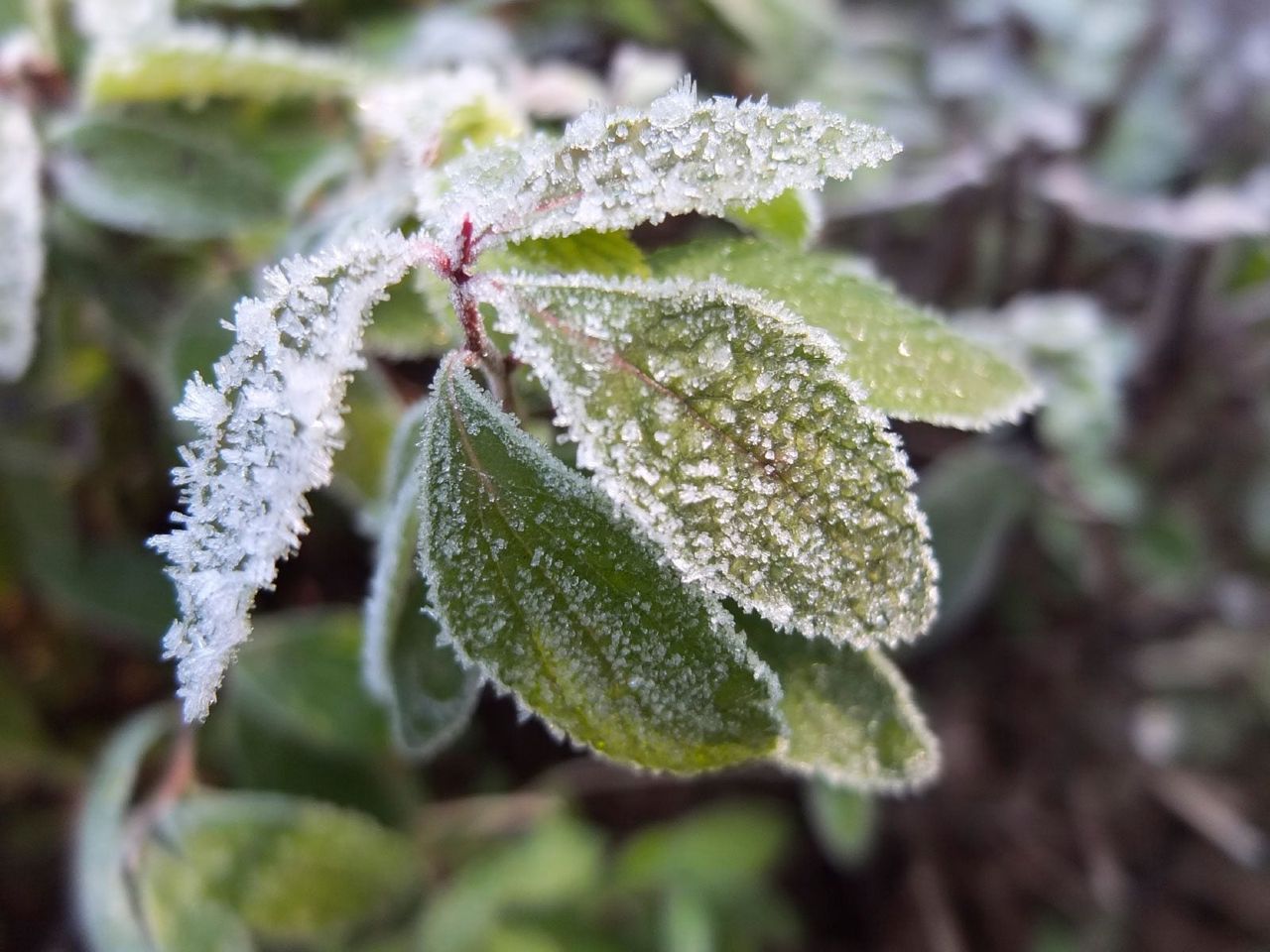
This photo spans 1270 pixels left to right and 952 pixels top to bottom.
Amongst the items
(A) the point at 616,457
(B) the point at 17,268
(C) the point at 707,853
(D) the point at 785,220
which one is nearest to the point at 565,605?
(A) the point at 616,457

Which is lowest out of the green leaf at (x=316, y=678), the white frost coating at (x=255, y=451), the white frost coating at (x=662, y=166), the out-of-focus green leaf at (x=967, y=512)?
the green leaf at (x=316, y=678)

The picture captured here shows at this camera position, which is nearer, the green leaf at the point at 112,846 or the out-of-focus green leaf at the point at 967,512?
the green leaf at the point at 112,846

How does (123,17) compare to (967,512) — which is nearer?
(123,17)

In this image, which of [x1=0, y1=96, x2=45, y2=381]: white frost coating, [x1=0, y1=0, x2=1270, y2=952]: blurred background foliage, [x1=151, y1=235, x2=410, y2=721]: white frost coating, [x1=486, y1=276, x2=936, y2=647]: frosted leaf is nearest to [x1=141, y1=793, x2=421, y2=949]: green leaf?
[x1=0, y1=0, x2=1270, y2=952]: blurred background foliage

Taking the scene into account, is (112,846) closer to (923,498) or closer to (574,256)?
(574,256)

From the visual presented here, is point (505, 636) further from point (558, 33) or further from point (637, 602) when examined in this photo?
point (558, 33)

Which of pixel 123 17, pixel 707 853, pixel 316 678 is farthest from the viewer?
pixel 707 853

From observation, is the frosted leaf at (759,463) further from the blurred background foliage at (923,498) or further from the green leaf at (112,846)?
the green leaf at (112,846)

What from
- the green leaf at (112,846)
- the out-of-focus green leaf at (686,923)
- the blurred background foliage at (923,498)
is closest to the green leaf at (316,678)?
the blurred background foliage at (923,498)
